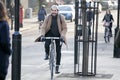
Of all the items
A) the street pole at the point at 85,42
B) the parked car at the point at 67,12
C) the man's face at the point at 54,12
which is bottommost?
the parked car at the point at 67,12

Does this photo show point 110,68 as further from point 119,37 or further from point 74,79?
point 119,37

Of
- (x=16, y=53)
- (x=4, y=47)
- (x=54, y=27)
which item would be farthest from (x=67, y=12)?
(x=4, y=47)

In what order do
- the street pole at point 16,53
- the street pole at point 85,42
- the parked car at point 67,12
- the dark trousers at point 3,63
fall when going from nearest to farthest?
the dark trousers at point 3,63
the street pole at point 16,53
the street pole at point 85,42
the parked car at point 67,12

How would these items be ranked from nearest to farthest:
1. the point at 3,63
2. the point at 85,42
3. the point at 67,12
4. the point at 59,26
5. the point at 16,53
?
the point at 3,63 → the point at 16,53 → the point at 59,26 → the point at 85,42 → the point at 67,12

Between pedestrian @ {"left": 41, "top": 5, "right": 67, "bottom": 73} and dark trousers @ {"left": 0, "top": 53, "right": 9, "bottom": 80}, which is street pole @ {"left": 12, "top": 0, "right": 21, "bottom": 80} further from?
pedestrian @ {"left": 41, "top": 5, "right": 67, "bottom": 73}

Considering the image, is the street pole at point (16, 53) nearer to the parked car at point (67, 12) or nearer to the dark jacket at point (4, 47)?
the dark jacket at point (4, 47)

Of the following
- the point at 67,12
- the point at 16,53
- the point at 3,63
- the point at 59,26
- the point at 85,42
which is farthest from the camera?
the point at 67,12

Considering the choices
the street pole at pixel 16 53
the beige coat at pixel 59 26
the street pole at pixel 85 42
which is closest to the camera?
the street pole at pixel 16 53

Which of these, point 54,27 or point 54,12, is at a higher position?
point 54,12

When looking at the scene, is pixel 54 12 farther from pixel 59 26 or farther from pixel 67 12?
pixel 67 12

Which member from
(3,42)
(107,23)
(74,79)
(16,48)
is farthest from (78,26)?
(107,23)

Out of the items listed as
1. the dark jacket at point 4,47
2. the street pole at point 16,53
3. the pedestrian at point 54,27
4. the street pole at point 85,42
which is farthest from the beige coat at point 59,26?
the dark jacket at point 4,47

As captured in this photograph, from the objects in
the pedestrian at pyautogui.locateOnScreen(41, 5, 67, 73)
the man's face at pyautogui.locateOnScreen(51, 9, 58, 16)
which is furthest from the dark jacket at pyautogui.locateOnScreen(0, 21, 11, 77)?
the man's face at pyautogui.locateOnScreen(51, 9, 58, 16)

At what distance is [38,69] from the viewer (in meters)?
14.6
